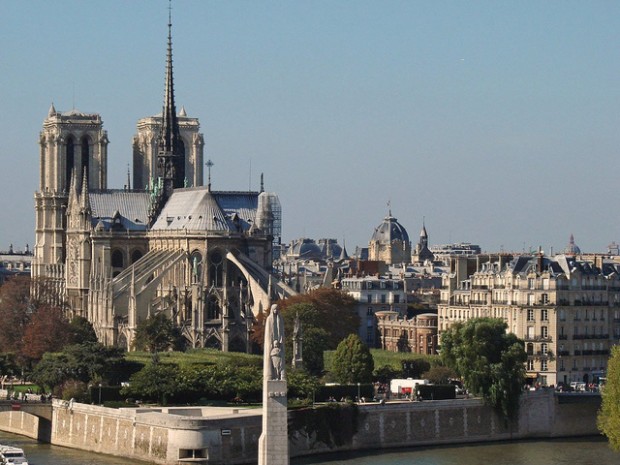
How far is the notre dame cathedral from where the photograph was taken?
457 feet

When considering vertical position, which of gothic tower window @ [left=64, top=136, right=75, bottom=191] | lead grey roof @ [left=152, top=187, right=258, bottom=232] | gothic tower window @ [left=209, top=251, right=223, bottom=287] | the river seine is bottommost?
the river seine

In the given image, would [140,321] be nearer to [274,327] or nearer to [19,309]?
[19,309]

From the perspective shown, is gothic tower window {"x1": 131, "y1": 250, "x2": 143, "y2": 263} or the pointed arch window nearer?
gothic tower window {"x1": 131, "y1": 250, "x2": 143, "y2": 263}

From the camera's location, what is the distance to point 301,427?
86812mm

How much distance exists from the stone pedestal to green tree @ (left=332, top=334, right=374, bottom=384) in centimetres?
3459

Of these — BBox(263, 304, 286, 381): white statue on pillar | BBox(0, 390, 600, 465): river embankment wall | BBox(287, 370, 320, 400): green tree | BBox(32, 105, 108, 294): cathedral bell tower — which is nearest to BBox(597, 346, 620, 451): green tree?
BBox(0, 390, 600, 465): river embankment wall

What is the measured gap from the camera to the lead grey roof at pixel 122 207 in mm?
158250

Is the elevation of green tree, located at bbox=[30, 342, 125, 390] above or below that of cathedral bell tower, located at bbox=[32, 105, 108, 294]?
below

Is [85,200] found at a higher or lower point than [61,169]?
lower

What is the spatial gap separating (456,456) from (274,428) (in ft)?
74.3

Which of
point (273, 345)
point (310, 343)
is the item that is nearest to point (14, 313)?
point (310, 343)

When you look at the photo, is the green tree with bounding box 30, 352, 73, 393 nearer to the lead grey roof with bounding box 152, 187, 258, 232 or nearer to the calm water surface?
the calm water surface

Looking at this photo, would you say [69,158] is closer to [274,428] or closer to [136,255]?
[136,255]

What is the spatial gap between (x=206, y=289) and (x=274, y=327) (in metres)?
74.7
